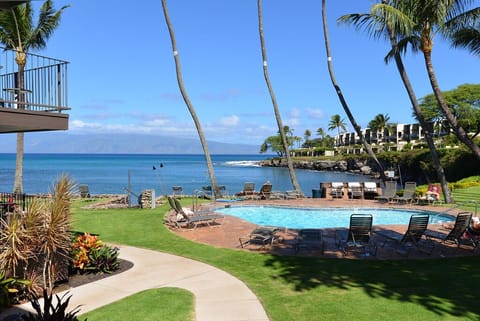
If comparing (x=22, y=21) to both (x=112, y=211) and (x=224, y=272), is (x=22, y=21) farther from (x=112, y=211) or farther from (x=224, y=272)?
(x=224, y=272)

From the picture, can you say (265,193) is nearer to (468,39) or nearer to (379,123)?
(468,39)

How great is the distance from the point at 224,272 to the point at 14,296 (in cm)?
385

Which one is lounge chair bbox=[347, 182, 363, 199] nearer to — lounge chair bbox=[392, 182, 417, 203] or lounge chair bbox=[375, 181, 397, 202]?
lounge chair bbox=[375, 181, 397, 202]

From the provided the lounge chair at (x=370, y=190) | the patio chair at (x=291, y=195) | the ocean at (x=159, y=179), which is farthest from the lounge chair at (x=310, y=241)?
the lounge chair at (x=370, y=190)

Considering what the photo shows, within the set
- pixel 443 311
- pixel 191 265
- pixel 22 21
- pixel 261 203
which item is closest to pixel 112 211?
pixel 261 203

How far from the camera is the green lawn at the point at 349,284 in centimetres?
589

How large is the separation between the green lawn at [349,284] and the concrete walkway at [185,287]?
302 millimetres

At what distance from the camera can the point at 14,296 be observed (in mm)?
6328

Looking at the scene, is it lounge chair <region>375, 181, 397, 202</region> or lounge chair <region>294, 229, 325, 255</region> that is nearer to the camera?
lounge chair <region>294, 229, 325, 255</region>

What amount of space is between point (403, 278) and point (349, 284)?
4.03 ft

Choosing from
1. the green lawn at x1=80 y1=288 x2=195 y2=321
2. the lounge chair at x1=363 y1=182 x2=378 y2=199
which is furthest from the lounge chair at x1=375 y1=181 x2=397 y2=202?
the green lawn at x1=80 y1=288 x2=195 y2=321

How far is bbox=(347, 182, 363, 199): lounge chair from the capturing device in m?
21.2

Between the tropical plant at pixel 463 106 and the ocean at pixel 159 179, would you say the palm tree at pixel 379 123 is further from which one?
the tropical plant at pixel 463 106

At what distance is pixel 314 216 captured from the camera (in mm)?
17125
